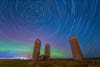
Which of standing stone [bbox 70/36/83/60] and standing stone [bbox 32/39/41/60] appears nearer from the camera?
standing stone [bbox 70/36/83/60]

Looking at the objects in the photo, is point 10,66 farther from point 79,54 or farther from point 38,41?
point 79,54

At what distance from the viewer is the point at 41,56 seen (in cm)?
1352

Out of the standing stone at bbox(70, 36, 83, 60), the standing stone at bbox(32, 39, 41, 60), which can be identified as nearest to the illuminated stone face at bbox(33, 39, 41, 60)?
the standing stone at bbox(32, 39, 41, 60)

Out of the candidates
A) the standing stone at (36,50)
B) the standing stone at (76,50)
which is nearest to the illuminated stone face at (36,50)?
the standing stone at (36,50)

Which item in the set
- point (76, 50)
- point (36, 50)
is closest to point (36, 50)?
point (36, 50)

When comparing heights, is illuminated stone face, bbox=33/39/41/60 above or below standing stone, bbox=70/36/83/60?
above

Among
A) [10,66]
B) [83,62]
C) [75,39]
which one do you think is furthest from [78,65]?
[10,66]

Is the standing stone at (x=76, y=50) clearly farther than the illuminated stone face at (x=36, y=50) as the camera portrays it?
No

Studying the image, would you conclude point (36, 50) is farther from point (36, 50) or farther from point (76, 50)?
point (76, 50)

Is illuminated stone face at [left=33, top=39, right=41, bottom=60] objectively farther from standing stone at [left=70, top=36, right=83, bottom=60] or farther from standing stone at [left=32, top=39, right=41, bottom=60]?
standing stone at [left=70, top=36, right=83, bottom=60]

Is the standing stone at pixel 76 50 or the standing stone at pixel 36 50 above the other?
the standing stone at pixel 36 50

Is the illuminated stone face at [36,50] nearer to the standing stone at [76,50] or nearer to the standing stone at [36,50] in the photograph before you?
the standing stone at [36,50]

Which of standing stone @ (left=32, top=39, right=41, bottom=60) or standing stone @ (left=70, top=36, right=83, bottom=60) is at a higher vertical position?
standing stone @ (left=32, top=39, right=41, bottom=60)

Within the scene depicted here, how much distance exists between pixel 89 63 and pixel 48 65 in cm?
185
